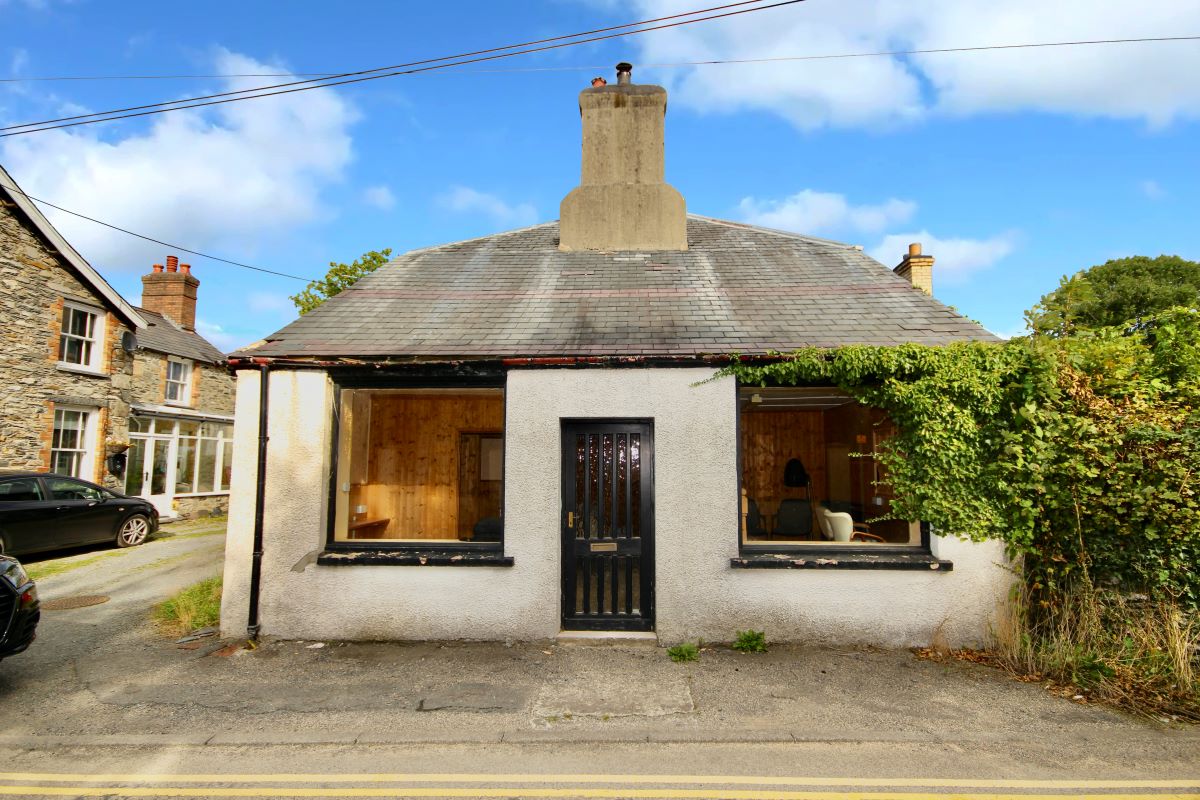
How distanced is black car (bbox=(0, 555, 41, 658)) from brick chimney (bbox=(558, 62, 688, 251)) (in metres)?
7.80

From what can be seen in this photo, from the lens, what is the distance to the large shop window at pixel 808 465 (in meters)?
10.1

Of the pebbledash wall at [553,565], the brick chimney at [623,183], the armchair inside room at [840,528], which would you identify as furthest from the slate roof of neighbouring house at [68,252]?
the armchair inside room at [840,528]

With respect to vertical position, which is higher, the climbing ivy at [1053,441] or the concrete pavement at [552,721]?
the climbing ivy at [1053,441]

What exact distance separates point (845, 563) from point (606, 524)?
2586mm

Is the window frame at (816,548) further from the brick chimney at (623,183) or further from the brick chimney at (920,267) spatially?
the brick chimney at (920,267)

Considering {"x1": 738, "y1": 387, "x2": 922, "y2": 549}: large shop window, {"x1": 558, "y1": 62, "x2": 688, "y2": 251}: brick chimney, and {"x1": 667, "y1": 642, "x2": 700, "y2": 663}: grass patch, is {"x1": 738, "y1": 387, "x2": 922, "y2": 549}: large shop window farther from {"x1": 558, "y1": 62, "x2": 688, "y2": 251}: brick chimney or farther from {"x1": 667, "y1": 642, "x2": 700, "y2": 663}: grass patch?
{"x1": 667, "y1": 642, "x2": 700, "y2": 663}: grass patch

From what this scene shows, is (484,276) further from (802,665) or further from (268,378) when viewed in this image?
(802,665)

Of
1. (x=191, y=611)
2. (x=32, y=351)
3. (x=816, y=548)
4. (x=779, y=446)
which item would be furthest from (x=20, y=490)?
(x=779, y=446)

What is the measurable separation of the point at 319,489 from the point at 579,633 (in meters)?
3.29

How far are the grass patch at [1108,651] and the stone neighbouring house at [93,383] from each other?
40.1 ft

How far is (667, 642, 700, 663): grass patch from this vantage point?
601 cm

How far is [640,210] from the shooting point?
33.1 ft

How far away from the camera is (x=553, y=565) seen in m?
6.54

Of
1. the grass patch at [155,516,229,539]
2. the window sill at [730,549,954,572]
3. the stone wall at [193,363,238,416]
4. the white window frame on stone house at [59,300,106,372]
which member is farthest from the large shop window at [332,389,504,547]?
the stone wall at [193,363,238,416]
